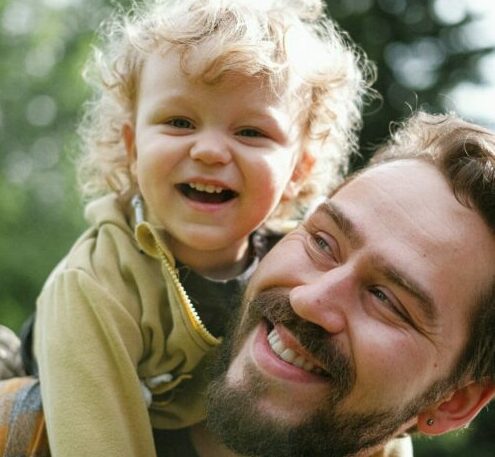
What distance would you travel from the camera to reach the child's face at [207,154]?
107 inches

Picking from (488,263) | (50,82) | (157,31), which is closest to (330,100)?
(157,31)

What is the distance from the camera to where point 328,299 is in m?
2.42

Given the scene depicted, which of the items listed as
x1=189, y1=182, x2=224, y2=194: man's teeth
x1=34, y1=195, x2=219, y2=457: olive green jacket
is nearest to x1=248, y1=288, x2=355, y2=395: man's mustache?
x1=34, y1=195, x2=219, y2=457: olive green jacket

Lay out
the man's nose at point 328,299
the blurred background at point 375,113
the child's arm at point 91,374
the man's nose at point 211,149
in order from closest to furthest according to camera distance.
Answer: the man's nose at point 328,299 < the child's arm at point 91,374 < the man's nose at point 211,149 < the blurred background at point 375,113

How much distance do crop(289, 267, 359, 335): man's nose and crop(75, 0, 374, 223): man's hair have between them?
2.16 feet

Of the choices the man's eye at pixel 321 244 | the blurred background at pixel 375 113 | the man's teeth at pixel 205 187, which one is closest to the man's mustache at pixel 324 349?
the man's eye at pixel 321 244

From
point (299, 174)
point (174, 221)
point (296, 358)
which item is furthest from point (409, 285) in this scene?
point (299, 174)

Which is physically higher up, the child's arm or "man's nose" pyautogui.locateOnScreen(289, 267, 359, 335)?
"man's nose" pyautogui.locateOnScreen(289, 267, 359, 335)

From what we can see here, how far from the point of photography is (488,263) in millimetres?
2549

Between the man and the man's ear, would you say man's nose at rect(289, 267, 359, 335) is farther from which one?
the man's ear

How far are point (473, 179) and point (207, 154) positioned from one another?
74 centimetres

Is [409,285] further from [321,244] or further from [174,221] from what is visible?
[174,221]

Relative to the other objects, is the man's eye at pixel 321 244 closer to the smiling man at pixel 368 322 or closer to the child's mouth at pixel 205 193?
the smiling man at pixel 368 322

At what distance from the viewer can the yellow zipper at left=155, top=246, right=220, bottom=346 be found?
2.66 metres
